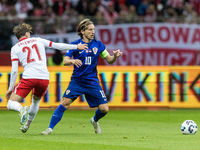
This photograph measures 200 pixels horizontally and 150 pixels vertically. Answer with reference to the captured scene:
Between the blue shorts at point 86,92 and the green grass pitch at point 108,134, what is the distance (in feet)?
2.15

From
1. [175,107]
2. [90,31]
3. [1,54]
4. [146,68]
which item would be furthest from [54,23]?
[90,31]

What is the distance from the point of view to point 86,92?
33.0 feet

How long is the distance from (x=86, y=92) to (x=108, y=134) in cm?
93

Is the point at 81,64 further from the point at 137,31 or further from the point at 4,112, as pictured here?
the point at 137,31

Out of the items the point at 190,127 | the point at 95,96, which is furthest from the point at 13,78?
the point at 190,127

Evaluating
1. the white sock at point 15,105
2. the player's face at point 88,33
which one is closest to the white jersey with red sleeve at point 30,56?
the white sock at point 15,105

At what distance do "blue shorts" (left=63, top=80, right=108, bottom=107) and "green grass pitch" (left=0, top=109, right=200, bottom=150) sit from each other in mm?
655

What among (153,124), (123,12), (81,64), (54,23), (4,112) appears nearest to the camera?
(81,64)

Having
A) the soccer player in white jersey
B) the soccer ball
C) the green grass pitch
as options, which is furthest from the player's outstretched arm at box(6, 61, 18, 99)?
the soccer ball

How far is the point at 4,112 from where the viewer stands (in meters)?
16.3

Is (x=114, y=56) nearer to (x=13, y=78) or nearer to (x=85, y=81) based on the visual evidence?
(x=85, y=81)

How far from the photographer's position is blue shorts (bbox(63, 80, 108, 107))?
999cm

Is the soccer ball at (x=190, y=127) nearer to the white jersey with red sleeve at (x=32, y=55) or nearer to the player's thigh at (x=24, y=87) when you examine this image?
the white jersey with red sleeve at (x=32, y=55)

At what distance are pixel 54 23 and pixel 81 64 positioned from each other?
8.93 m
